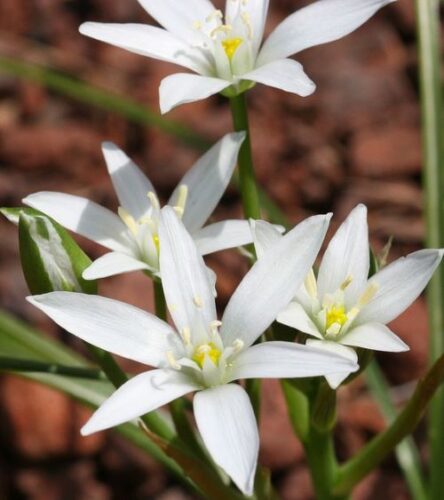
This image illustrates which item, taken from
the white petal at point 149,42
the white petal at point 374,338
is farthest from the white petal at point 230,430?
the white petal at point 149,42

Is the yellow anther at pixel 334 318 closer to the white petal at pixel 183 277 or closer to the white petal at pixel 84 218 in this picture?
the white petal at pixel 183 277

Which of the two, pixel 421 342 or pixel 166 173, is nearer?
pixel 421 342

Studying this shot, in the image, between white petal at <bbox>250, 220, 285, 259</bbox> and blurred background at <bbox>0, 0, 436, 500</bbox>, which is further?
blurred background at <bbox>0, 0, 436, 500</bbox>

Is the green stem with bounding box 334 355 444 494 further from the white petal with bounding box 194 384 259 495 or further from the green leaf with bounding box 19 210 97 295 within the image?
the green leaf with bounding box 19 210 97 295

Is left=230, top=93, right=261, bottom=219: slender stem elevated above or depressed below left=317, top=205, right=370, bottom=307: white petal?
above

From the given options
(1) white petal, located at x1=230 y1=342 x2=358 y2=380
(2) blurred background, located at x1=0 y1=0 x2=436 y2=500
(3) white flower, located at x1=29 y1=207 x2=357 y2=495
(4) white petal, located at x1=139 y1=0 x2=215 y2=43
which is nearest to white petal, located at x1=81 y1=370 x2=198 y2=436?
(3) white flower, located at x1=29 y1=207 x2=357 y2=495

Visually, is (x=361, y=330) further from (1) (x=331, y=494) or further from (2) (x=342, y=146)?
(2) (x=342, y=146)

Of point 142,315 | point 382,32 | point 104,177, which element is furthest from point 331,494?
point 382,32
